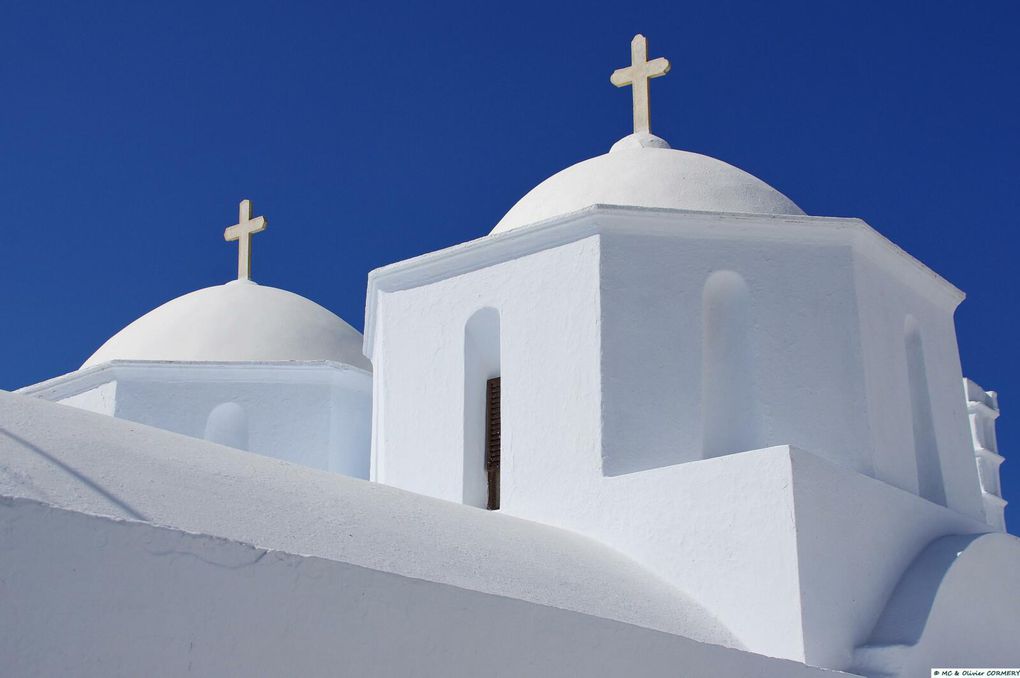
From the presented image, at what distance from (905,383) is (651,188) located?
2185 mm

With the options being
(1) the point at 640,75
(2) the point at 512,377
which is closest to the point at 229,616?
(2) the point at 512,377

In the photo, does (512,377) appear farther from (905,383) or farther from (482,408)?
(905,383)

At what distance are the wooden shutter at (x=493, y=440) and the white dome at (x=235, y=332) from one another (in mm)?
3167

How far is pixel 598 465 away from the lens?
7.31 meters

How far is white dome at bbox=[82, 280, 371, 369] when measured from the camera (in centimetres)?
1085

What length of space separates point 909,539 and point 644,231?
99.1 inches

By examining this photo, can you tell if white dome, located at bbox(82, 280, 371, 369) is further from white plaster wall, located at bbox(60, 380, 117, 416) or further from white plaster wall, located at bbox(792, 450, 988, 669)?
white plaster wall, located at bbox(792, 450, 988, 669)

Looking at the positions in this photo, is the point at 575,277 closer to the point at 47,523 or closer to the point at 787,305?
the point at 787,305

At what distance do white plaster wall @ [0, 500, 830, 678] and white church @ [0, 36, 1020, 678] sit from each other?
11 mm

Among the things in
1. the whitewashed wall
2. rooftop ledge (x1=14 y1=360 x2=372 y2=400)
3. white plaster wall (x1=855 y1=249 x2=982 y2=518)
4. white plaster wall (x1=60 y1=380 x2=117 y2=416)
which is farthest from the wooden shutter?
white plaster wall (x1=60 y1=380 x2=117 y2=416)

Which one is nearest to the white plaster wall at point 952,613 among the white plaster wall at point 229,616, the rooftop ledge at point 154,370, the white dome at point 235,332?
the white plaster wall at point 229,616

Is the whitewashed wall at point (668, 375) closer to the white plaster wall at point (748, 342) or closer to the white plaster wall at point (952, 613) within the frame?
the white plaster wall at point (748, 342)

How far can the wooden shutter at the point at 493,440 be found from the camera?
26.5 feet

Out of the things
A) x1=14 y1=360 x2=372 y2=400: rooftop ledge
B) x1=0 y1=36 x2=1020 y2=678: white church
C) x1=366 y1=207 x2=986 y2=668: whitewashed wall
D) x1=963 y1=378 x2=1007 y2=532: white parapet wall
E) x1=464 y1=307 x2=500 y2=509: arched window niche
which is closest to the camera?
x1=0 y1=36 x2=1020 y2=678: white church
